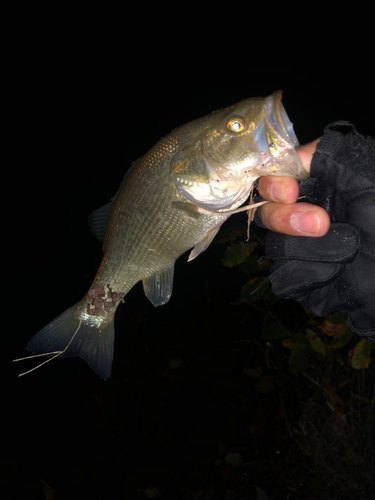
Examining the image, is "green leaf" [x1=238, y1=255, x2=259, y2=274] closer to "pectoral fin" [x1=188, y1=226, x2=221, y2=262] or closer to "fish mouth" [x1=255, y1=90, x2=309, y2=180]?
"pectoral fin" [x1=188, y1=226, x2=221, y2=262]

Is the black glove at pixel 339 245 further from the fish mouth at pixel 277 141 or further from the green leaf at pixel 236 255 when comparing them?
the green leaf at pixel 236 255

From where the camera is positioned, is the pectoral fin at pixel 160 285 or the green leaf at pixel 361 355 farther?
the green leaf at pixel 361 355

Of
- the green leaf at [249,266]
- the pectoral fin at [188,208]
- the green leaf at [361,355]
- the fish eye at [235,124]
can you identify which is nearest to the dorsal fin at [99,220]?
the pectoral fin at [188,208]

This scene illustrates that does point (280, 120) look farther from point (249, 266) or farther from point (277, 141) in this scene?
point (249, 266)

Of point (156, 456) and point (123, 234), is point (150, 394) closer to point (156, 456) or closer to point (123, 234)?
point (156, 456)

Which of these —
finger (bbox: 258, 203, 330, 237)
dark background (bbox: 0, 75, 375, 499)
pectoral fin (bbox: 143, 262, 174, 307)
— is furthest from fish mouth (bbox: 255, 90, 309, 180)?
dark background (bbox: 0, 75, 375, 499)

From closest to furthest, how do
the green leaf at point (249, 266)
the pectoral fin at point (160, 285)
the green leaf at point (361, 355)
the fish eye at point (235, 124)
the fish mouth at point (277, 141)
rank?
the fish mouth at point (277, 141), the fish eye at point (235, 124), the pectoral fin at point (160, 285), the green leaf at point (361, 355), the green leaf at point (249, 266)
